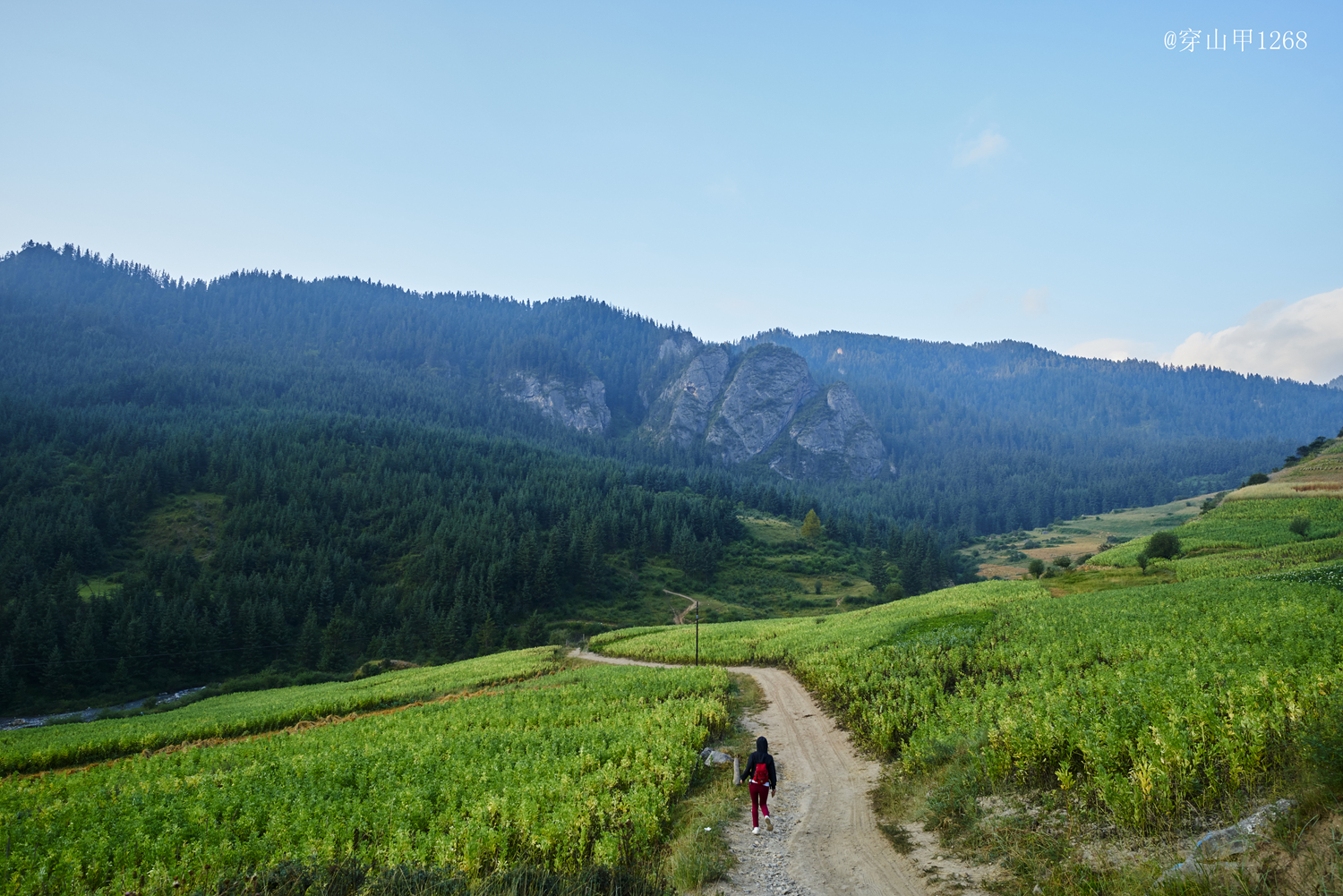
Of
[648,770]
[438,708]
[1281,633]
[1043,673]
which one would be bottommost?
[438,708]

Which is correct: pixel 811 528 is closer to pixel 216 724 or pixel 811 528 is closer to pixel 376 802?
pixel 216 724

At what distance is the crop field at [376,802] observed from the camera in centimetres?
1276

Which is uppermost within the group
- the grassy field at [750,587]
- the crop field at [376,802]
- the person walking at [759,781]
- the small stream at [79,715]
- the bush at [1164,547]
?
the bush at [1164,547]

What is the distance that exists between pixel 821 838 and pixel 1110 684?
10.1 meters

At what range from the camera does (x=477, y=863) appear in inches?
475

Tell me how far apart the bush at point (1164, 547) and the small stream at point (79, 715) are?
10699 centimetres

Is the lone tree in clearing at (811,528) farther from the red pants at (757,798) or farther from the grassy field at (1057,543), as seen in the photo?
the red pants at (757,798)

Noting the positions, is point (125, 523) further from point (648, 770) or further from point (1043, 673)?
point (1043, 673)

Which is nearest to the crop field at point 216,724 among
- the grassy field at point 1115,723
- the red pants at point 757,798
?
the grassy field at point 1115,723

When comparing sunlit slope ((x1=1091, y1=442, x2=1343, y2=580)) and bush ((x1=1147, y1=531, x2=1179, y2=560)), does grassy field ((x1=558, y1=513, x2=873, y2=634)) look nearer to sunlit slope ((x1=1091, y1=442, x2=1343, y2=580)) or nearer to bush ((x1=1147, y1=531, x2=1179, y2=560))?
bush ((x1=1147, y1=531, x2=1179, y2=560))

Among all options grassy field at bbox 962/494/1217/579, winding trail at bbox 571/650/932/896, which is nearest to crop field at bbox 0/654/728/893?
winding trail at bbox 571/650/932/896

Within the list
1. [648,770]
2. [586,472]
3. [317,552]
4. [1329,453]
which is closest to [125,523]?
[317,552]

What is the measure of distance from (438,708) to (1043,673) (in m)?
30.7

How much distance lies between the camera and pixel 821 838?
1420 centimetres
